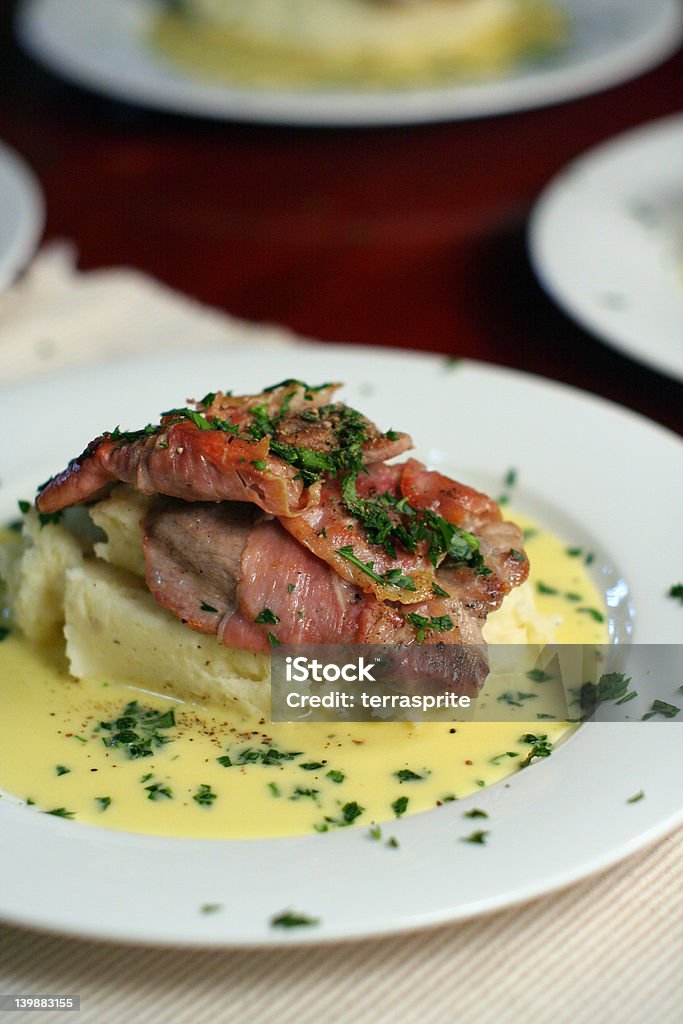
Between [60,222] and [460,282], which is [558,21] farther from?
[60,222]

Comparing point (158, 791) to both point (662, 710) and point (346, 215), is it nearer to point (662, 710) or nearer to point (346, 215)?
point (662, 710)

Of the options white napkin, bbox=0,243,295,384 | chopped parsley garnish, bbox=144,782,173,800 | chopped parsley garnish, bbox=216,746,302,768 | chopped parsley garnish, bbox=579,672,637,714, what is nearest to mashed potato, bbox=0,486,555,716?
chopped parsley garnish, bbox=216,746,302,768

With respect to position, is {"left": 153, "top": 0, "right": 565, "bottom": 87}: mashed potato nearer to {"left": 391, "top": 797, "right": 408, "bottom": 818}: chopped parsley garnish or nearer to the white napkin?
the white napkin

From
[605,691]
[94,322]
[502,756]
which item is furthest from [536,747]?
[94,322]

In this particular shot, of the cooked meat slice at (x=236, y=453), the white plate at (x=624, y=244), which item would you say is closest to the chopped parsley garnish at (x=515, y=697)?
the cooked meat slice at (x=236, y=453)

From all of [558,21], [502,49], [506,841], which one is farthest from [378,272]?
[506,841]

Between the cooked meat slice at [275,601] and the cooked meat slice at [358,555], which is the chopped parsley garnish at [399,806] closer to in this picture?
the cooked meat slice at [275,601]
